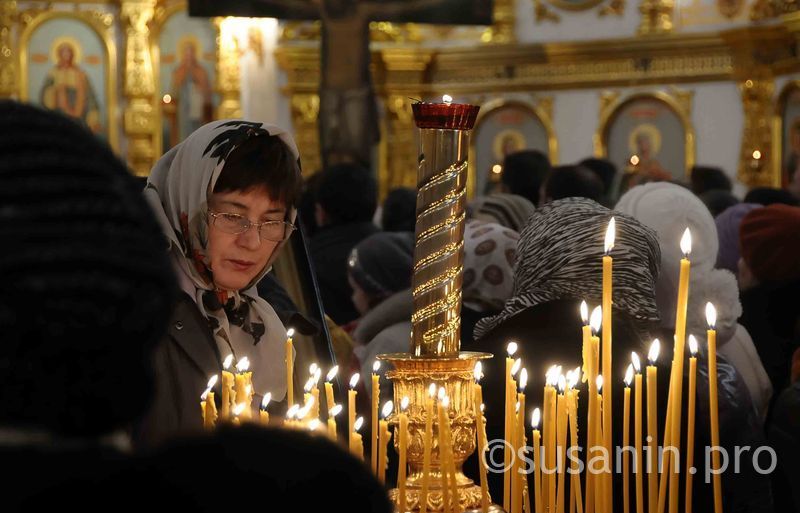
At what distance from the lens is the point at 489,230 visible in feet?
10.8

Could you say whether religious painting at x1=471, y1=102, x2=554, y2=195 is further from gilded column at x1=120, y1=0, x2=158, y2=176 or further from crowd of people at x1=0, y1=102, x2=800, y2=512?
crowd of people at x1=0, y1=102, x2=800, y2=512

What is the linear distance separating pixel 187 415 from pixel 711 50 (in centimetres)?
1186

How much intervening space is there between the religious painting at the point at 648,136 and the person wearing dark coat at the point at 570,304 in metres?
11.0

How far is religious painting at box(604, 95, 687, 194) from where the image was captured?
13.7 m

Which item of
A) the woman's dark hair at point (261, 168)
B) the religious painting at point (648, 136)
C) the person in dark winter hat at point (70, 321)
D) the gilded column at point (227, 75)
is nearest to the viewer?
the person in dark winter hat at point (70, 321)

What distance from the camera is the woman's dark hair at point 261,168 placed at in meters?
2.41

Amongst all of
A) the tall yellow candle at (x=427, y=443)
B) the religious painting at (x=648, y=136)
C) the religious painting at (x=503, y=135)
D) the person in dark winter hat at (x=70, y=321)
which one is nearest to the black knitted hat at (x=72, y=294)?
the person in dark winter hat at (x=70, y=321)

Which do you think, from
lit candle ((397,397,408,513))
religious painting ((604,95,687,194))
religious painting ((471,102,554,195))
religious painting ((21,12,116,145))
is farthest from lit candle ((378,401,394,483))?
religious painting ((21,12,116,145))

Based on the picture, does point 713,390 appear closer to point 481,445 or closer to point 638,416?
point 638,416

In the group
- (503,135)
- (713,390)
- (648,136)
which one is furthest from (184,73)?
(713,390)

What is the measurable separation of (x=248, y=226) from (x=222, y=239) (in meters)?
0.06

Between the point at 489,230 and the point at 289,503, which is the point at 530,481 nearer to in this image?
the point at 489,230

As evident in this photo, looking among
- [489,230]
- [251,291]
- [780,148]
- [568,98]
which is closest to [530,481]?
[251,291]

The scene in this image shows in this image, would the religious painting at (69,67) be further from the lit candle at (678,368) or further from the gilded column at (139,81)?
the lit candle at (678,368)
